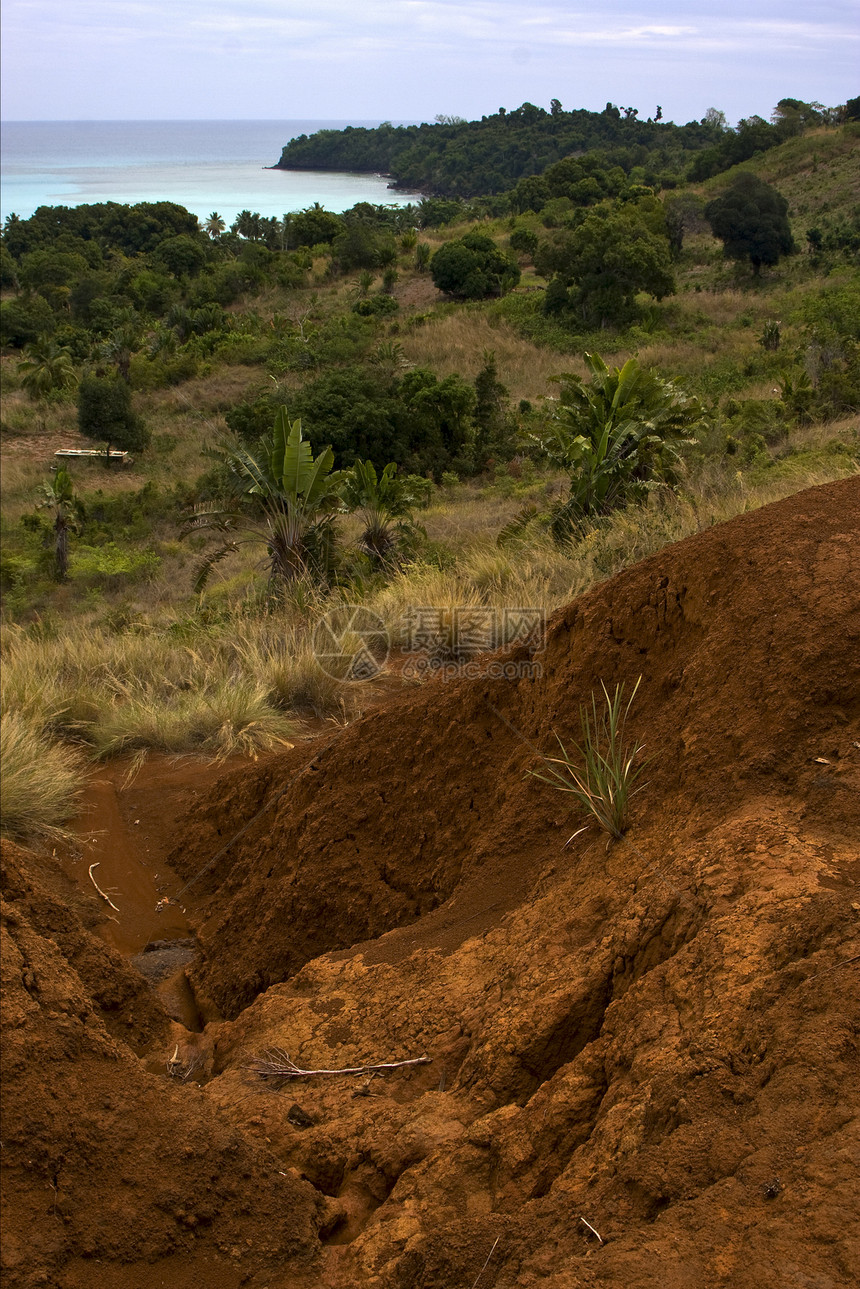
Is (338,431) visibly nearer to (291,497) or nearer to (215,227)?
(291,497)

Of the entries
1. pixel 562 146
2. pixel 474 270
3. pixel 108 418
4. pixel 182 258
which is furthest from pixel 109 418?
pixel 562 146

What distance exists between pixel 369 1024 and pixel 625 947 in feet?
2.89

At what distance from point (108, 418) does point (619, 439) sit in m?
22.3

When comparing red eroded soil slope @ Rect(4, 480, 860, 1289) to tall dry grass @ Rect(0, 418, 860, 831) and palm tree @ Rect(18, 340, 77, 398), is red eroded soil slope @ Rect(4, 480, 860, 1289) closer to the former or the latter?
tall dry grass @ Rect(0, 418, 860, 831)

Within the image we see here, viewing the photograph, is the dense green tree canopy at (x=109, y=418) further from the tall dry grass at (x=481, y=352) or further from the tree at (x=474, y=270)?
the tree at (x=474, y=270)

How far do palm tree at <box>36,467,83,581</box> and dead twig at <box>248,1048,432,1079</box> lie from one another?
59.7ft

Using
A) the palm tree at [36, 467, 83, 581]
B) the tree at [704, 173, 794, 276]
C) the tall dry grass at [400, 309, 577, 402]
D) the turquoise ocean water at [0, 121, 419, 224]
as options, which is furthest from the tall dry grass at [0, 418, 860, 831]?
the turquoise ocean water at [0, 121, 419, 224]

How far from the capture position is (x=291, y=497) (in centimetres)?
935

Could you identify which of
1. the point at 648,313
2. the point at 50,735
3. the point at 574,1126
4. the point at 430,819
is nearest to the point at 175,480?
the point at 648,313

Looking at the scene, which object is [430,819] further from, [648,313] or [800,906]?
[648,313]

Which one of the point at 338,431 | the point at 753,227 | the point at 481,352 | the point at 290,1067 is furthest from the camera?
the point at 753,227

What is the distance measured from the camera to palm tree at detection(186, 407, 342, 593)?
362 inches

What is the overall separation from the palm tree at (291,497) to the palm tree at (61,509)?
1040 centimetres

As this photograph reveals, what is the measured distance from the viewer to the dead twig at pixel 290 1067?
2570 mm
